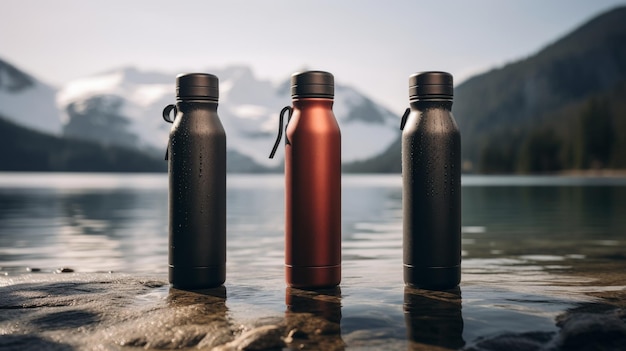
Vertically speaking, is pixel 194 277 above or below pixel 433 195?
below

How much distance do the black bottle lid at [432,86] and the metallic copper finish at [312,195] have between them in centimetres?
89

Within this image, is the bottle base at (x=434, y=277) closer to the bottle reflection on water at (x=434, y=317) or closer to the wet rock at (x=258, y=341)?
the bottle reflection on water at (x=434, y=317)

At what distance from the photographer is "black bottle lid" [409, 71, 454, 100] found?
6.32 m

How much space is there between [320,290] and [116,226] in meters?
16.7

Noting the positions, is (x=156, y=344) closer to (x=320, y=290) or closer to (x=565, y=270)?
(x=320, y=290)

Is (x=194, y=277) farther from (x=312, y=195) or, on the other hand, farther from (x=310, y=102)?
(x=310, y=102)

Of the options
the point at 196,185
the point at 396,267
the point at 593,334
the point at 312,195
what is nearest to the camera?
the point at 593,334

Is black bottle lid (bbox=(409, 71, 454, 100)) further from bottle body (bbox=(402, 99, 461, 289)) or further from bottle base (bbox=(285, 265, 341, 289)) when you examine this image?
bottle base (bbox=(285, 265, 341, 289))

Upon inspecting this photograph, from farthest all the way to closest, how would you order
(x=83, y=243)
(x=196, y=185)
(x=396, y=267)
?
1. (x=83, y=243)
2. (x=396, y=267)
3. (x=196, y=185)

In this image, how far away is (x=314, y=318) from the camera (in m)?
5.13

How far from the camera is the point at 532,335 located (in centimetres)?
473

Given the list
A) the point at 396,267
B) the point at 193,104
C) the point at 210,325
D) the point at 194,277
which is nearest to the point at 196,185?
the point at 193,104

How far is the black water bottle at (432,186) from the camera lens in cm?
628

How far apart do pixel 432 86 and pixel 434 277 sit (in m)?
1.81
